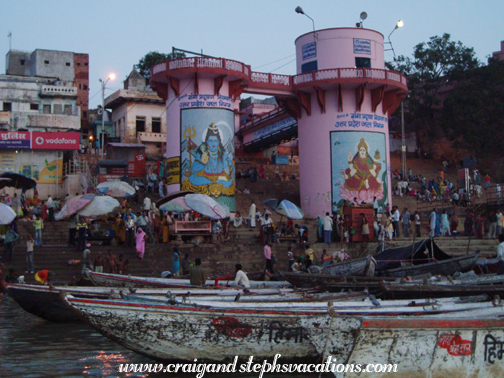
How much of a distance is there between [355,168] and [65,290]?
18.7m

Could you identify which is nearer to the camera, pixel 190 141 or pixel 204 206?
pixel 204 206

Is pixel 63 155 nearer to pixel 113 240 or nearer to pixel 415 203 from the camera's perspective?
pixel 113 240

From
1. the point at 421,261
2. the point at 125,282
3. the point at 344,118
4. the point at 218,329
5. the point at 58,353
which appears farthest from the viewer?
the point at 344,118

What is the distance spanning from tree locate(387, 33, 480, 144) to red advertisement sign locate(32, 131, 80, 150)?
958 inches

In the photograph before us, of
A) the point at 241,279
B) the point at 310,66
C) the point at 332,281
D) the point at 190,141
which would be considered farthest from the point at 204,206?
the point at 310,66

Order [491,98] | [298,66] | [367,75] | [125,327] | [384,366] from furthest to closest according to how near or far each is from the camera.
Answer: [491,98] < [298,66] < [367,75] < [125,327] < [384,366]

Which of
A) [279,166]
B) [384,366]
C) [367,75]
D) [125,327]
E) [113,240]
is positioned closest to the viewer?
[384,366]

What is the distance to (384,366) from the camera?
7.91 m

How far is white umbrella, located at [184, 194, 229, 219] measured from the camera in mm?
20473

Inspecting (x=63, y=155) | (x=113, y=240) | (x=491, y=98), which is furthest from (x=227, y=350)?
(x=491, y=98)

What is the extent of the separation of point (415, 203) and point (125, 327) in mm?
24493

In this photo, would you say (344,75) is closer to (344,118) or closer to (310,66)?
(344,118)

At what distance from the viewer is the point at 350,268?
637 inches

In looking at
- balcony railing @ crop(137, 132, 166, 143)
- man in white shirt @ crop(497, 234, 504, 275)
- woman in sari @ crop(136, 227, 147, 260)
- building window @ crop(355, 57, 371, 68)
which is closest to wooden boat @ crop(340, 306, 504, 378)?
man in white shirt @ crop(497, 234, 504, 275)
